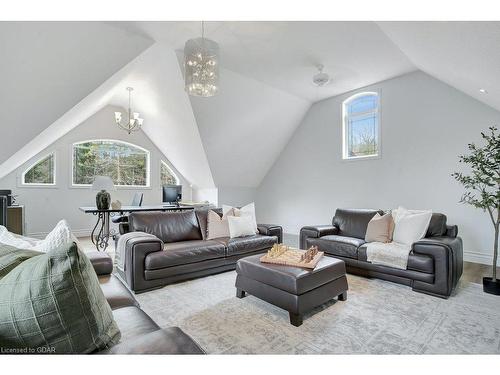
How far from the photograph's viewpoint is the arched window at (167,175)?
737 cm

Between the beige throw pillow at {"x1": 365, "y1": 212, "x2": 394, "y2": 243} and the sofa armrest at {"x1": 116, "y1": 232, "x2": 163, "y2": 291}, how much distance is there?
263 centimetres

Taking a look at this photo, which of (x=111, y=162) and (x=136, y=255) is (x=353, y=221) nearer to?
(x=136, y=255)

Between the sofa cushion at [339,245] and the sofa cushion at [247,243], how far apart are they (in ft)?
2.14

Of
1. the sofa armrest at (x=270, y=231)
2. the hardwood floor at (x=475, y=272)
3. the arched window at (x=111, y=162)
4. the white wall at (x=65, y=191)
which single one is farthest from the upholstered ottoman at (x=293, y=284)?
the arched window at (x=111, y=162)

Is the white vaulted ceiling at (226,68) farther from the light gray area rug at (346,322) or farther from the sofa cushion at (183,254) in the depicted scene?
the sofa cushion at (183,254)

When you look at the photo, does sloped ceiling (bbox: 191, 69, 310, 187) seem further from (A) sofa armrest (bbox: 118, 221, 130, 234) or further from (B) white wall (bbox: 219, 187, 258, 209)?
(A) sofa armrest (bbox: 118, 221, 130, 234)

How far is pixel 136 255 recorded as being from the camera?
9.11ft

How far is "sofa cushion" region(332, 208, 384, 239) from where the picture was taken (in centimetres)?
378

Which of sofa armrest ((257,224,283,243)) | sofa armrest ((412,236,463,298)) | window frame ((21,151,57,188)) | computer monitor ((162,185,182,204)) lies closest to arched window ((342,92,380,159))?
sofa armrest ((257,224,283,243))
